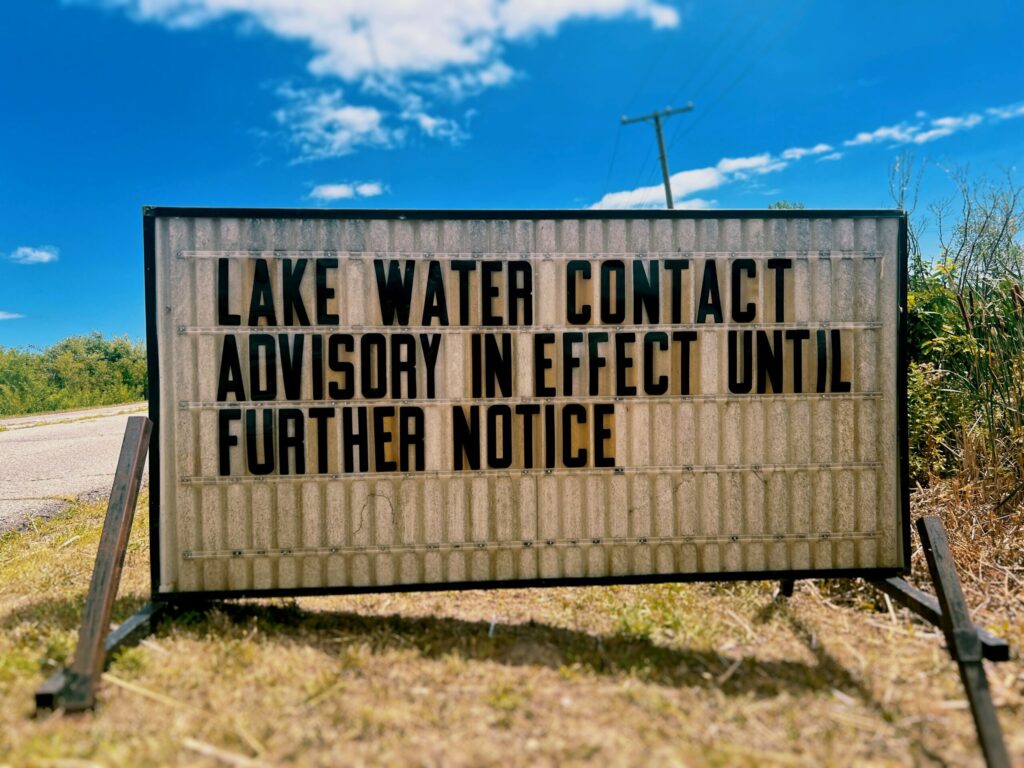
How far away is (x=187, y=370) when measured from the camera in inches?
166

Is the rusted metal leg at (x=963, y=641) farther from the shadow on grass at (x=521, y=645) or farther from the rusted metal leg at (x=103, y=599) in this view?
the rusted metal leg at (x=103, y=599)

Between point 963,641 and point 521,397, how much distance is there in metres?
3.14

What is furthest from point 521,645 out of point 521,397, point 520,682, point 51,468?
point 51,468

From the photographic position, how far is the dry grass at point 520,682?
3.04m

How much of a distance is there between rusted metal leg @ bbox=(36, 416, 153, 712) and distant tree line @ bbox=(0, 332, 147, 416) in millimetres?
35840

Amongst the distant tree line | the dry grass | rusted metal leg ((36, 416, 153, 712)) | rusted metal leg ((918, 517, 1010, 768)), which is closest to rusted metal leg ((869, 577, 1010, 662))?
rusted metal leg ((918, 517, 1010, 768))

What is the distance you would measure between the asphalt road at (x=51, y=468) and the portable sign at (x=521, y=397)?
222 inches

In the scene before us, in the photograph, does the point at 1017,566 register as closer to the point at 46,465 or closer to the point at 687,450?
the point at 687,450

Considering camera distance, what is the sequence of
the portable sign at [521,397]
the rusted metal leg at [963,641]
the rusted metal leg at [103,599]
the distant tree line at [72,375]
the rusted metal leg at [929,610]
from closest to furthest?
1. the rusted metal leg at [963,641]
2. the rusted metal leg at [103,599]
3. the rusted metal leg at [929,610]
4. the portable sign at [521,397]
5. the distant tree line at [72,375]

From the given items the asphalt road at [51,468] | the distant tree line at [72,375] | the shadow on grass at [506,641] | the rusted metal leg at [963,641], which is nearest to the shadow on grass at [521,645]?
the shadow on grass at [506,641]

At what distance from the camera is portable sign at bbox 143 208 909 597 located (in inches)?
167

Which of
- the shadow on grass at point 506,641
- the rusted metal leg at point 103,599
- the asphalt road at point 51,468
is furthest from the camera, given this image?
the asphalt road at point 51,468

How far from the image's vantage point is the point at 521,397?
432cm

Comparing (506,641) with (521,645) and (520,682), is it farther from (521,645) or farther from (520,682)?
(520,682)
